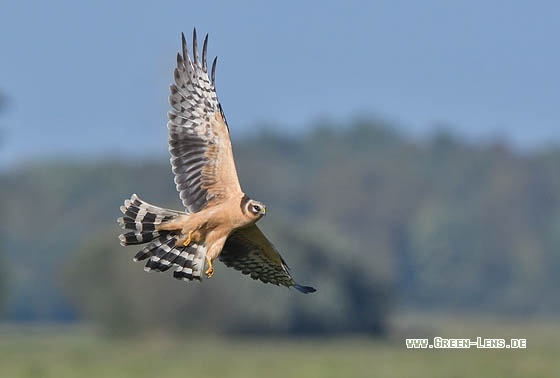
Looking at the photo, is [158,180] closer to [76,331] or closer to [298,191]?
[298,191]

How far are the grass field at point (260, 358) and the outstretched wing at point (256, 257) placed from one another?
17001 mm

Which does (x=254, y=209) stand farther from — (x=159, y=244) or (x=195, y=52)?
(x=195, y=52)

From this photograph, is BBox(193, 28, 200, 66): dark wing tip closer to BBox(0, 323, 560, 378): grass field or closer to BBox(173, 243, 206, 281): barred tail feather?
BBox(173, 243, 206, 281): barred tail feather

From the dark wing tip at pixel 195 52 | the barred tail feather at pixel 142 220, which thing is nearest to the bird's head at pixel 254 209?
the barred tail feather at pixel 142 220

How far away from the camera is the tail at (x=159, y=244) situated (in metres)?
12.4

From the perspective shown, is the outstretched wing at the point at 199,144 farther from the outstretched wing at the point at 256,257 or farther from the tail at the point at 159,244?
the outstretched wing at the point at 256,257

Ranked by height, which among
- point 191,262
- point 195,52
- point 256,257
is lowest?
point 191,262

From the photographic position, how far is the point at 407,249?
105 m

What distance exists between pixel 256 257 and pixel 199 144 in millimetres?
1339

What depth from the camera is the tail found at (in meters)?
12.4

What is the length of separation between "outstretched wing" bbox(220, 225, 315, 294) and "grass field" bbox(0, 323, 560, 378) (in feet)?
55.8

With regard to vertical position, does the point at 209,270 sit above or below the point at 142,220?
below

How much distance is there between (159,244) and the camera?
12.5 m

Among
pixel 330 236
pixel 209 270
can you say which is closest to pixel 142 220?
pixel 209 270
